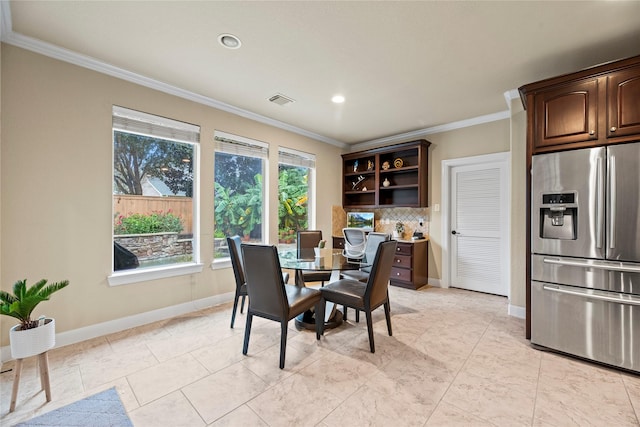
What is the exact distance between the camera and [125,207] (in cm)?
294

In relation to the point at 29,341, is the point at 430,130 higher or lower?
higher

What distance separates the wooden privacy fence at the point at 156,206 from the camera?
2.92 meters

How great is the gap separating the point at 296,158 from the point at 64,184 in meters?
3.06

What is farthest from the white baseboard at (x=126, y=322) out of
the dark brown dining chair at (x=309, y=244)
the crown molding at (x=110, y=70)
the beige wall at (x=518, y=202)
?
the beige wall at (x=518, y=202)

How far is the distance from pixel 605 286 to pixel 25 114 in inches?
196

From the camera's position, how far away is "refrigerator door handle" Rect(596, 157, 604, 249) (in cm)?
217

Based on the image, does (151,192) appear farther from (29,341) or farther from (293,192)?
(293,192)

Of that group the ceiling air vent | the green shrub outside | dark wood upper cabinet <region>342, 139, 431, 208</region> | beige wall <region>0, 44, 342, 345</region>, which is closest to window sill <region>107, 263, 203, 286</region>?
beige wall <region>0, 44, 342, 345</region>

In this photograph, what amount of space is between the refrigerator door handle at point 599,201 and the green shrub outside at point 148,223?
4123 millimetres

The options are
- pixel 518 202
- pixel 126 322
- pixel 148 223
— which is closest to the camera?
pixel 126 322

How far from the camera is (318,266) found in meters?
2.63

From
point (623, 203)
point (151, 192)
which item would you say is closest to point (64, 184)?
point (151, 192)

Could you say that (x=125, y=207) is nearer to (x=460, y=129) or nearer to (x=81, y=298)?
(x=81, y=298)

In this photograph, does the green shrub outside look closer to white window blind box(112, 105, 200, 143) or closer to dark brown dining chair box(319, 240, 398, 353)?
white window blind box(112, 105, 200, 143)
